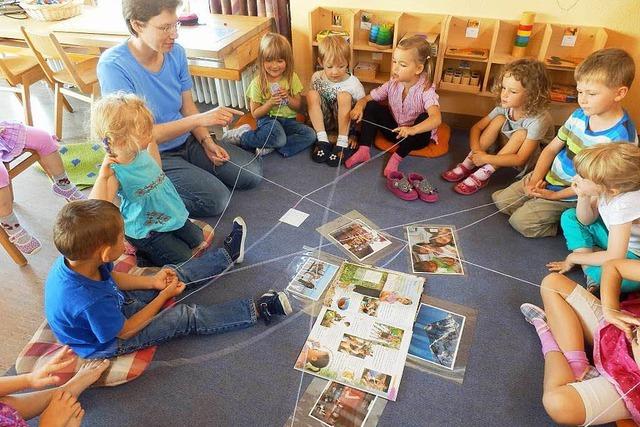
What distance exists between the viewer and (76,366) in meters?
1.39

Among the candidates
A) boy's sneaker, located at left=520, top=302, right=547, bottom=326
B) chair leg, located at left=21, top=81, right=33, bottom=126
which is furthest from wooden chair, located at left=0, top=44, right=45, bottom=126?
boy's sneaker, located at left=520, top=302, right=547, bottom=326

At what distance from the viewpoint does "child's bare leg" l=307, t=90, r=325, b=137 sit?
2521 millimetres

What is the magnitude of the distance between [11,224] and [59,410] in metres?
0.98

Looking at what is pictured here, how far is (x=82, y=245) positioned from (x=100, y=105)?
553 mm

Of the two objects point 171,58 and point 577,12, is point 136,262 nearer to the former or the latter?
point 171,58

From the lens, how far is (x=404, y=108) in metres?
2.44

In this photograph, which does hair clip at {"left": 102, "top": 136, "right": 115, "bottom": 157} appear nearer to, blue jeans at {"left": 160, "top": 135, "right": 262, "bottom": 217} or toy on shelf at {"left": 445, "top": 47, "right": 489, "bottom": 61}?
blue jeans at {"left": 160, "top": 135, "right": 262, "bottom": 217}

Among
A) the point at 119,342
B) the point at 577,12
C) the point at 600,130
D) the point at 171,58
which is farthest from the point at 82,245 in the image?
the point at 577,12

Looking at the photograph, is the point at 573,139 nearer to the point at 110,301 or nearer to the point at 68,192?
the point at 110,301

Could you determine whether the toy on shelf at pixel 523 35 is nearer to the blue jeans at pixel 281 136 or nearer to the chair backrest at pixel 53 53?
the blue jeans at pixel 281 136

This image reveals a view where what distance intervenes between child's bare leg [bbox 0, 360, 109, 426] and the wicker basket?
2397mm

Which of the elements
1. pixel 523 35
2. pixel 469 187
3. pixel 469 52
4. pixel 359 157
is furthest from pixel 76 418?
pixel 523 35

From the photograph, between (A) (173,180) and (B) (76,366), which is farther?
(A) (173,180)

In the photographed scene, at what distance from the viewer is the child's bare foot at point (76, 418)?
3.96 feet
